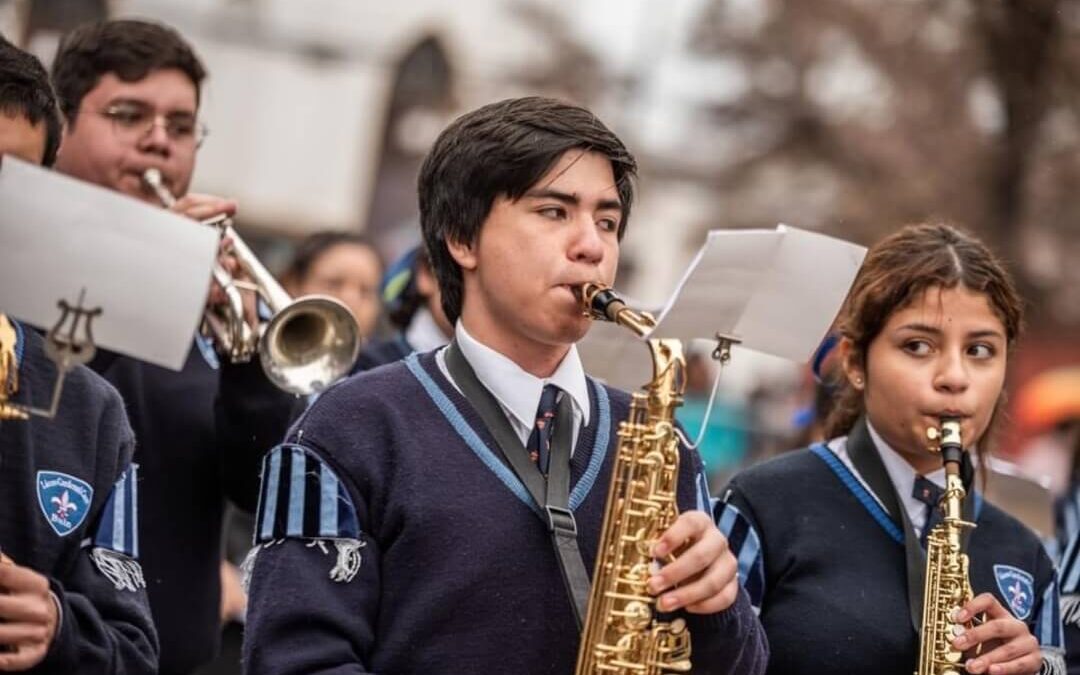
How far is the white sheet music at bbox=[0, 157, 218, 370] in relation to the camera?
11.4 feet

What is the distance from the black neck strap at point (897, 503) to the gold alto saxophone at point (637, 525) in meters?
1.06

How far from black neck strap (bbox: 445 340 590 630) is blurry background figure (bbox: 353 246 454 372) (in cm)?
263

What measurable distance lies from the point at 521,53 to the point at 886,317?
114 ft

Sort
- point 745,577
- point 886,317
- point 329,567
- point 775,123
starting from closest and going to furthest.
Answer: point 329,567, point 745,577, point 886,317, point 775,123

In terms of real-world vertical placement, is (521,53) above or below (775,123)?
above

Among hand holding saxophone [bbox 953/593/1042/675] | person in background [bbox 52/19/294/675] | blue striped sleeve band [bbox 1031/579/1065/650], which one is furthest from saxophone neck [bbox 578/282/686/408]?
person in background [bbox 52/19/294/675]

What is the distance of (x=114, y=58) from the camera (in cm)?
607

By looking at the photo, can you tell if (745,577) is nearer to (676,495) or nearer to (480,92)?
(676,495)

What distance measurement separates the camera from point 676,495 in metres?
4.31

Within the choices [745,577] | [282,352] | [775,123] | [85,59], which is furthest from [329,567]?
[775,123]

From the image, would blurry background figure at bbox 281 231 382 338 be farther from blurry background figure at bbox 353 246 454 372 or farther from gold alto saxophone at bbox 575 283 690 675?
gold alto saxophone at bbox 575 283 690 675

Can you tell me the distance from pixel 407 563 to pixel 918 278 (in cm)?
183

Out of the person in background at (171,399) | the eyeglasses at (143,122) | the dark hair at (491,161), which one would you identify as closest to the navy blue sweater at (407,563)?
the dark hair at (491,161)

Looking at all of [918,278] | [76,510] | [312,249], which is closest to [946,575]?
[918,278]
